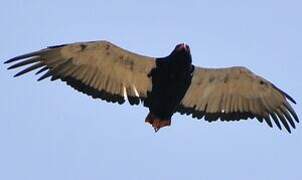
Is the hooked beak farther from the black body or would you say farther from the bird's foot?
the bird's foot

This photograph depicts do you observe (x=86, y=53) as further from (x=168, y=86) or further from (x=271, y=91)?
(x=271, y=91)

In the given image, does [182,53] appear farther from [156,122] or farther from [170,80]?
[156,122]

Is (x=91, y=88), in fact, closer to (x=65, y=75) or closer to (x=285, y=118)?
(x=65, y=75)

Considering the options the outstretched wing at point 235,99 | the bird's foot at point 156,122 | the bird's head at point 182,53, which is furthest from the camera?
the outstretched wing at point 235,99

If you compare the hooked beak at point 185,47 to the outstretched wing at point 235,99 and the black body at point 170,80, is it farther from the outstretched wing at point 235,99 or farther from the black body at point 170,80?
the outstretched wing at point 235,99

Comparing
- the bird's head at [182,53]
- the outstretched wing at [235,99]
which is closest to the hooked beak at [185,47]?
the bird's head at [182,53]

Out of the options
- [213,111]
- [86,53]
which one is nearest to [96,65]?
[86,53]

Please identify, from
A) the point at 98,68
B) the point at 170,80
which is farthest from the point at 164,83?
the point at 98,68
